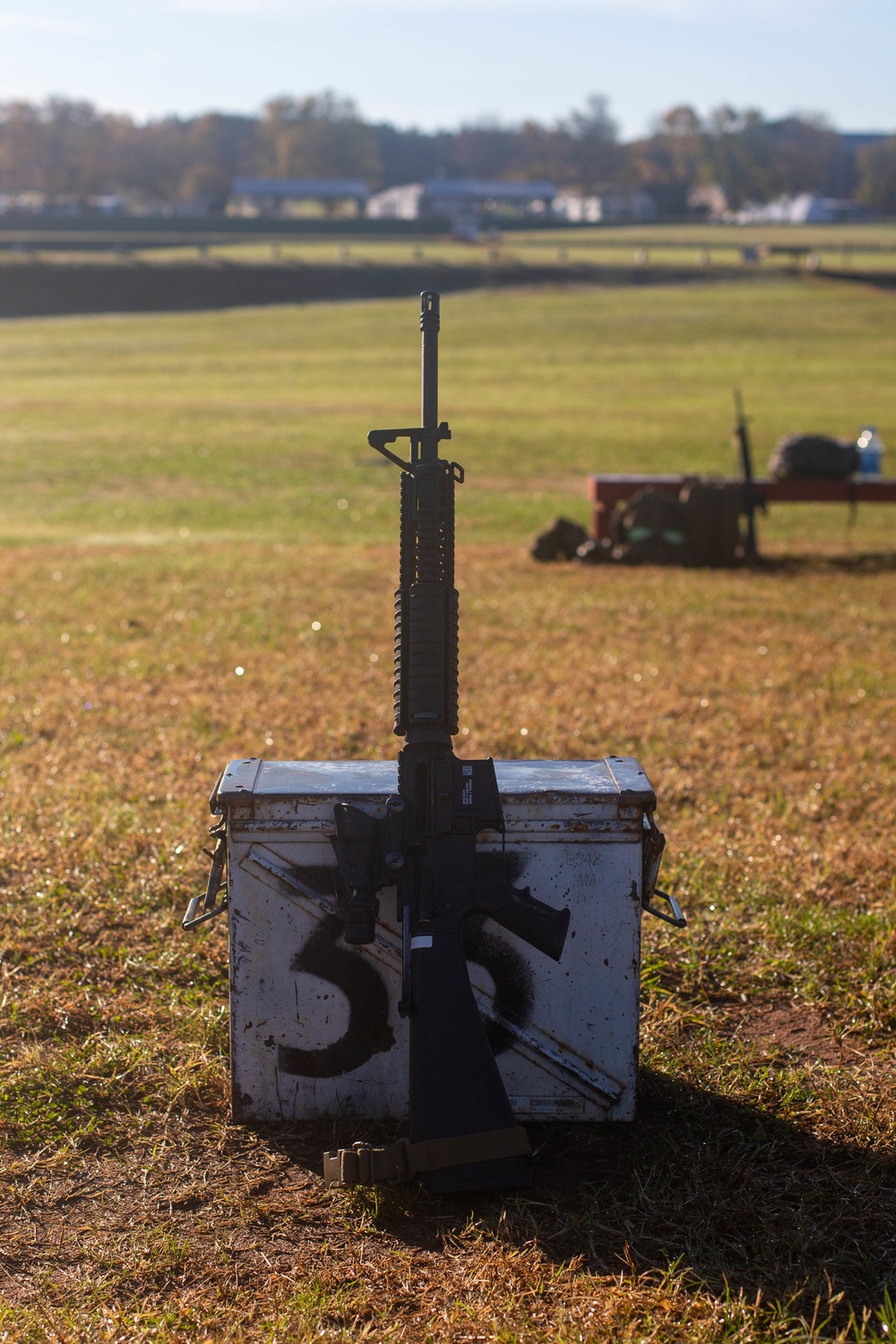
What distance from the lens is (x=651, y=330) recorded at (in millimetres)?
43781

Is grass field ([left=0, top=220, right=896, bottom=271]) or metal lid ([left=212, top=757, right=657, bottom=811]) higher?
grass field ([left=0, top=220, right=896, bottom=271])

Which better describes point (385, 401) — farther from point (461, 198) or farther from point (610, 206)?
point (610, 206)

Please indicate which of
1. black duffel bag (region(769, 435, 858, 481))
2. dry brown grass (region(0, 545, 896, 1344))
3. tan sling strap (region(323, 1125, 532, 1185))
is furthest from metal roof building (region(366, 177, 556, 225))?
tan sling strap (region(323, 1125, 532, 1185))

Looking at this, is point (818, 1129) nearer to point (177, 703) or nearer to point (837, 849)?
point (837, 849)

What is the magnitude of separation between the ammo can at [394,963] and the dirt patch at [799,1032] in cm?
64

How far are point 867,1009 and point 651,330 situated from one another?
138 ft

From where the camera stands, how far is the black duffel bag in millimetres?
12133

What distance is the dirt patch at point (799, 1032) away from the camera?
3.73 metres

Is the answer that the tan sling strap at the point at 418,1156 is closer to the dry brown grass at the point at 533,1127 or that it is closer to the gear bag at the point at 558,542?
the dry brown grass at the point at 533,1127

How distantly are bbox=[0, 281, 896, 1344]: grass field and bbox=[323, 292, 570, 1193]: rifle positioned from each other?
14 centimetres

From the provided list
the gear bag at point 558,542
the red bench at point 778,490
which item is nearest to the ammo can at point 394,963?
the gear bag at point 558,542

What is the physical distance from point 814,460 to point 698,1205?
10.00m

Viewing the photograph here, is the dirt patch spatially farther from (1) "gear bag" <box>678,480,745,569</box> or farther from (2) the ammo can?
(1) "gear bag" <box>678,480,745,569</box>

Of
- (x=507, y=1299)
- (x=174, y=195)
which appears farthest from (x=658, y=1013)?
(x=174, y=195)
